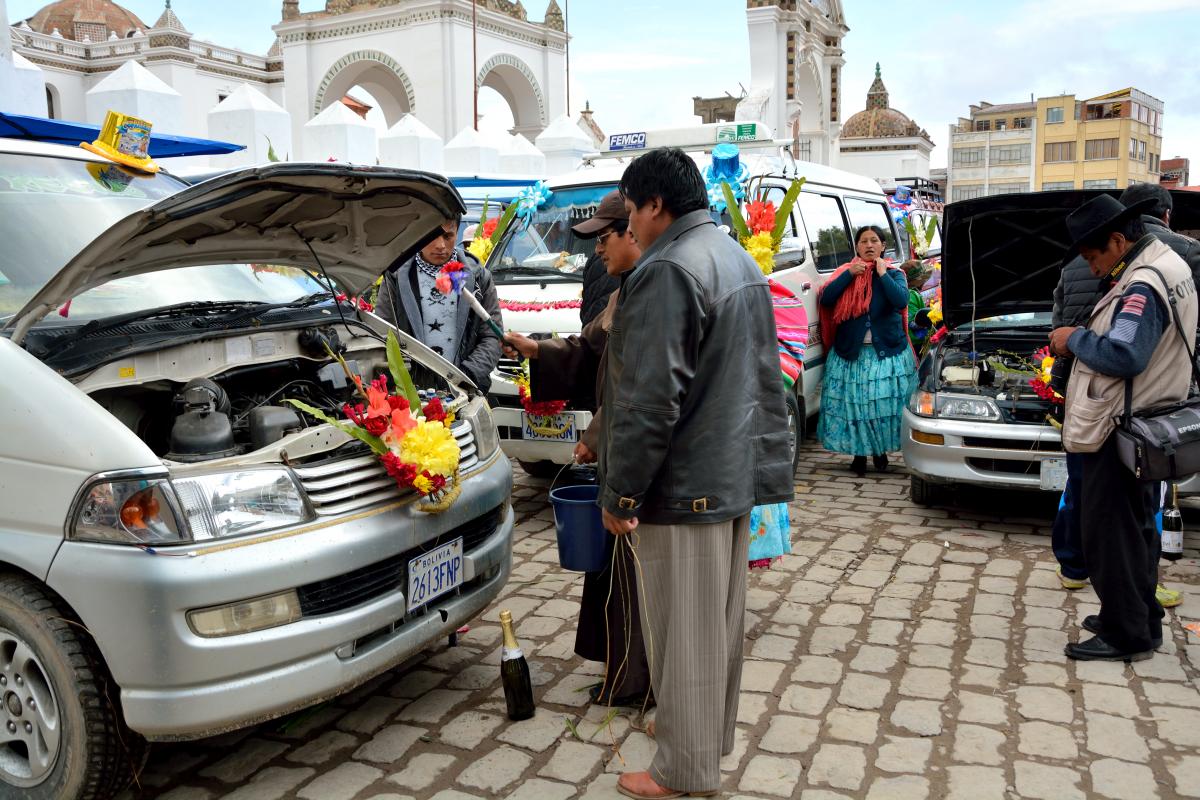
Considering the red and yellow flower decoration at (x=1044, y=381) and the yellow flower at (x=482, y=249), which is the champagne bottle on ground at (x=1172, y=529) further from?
the yellow flower at (x=482, y=249)

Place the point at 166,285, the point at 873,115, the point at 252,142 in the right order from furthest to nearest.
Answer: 1. the point at 873,115
2. the point at 252,142
3. the point at 166,285

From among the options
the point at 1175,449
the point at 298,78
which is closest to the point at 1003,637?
the point at 1175,449

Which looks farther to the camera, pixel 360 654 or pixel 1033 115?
pixel 1033 115

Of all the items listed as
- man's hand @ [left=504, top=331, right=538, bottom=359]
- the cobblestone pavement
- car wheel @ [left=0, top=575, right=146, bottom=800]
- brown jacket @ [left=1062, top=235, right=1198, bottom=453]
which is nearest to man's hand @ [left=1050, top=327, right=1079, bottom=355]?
brown jacket @ [left=1062, top=235, right=1198, bottom=453]

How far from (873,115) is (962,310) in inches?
2410

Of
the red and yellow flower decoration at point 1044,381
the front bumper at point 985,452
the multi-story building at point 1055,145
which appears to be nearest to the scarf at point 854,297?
the front bumper at point 985,452

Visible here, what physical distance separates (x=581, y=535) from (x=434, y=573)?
556 mm

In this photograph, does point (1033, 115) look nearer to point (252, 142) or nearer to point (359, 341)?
point (252, 142)

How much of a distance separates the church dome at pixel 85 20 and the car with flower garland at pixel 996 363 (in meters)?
45.1

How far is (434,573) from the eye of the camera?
3457mm

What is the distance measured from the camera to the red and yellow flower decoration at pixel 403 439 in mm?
3242

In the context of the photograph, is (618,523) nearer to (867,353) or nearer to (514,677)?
(514,677)

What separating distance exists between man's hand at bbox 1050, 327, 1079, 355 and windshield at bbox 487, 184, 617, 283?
3.33 m

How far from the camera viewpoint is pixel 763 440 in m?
3.16
